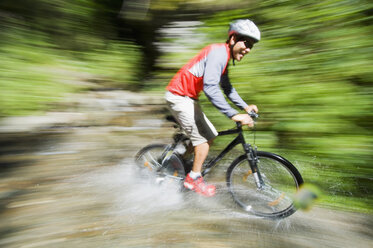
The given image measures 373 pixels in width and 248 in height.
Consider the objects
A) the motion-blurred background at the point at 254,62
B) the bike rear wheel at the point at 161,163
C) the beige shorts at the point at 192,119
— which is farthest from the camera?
the bike rear wheel at the point at 161,163

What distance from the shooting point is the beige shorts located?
2873 millimetres

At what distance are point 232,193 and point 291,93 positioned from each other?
5.81 feet

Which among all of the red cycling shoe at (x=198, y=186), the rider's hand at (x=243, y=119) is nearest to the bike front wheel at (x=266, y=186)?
the red cycling shoe at (x=198, y=186)

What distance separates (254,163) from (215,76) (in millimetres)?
1072

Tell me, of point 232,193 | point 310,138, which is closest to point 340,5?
point 310,138

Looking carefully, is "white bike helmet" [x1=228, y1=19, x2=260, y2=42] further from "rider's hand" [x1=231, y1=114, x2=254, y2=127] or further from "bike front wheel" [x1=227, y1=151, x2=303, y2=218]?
"bike front wheel" [x1=227, y1=151, x2=303, y2=218]

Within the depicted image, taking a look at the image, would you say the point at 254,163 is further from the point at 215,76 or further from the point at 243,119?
the point at 215,76

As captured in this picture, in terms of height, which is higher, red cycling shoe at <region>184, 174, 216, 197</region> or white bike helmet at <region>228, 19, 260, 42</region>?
Answer: white bike helmet at <region>228, 19, 260, 42</region>

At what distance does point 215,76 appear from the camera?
2.52 metres

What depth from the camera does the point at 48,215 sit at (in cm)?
283

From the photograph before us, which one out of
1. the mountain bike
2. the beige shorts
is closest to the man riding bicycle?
the beige shorts

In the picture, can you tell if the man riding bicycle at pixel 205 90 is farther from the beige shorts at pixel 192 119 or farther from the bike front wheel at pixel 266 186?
the bike front wheel at pixel 266 186

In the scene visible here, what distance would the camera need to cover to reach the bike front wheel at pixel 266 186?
272cm

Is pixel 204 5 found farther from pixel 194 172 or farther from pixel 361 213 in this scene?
pixel 361 213
